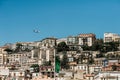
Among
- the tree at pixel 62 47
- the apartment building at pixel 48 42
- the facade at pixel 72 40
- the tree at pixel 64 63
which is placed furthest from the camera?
the facade at pixel 72 40

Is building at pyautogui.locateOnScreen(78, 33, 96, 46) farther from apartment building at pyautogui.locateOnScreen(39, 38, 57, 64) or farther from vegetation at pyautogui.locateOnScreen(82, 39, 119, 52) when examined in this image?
apartment building at pyautogui.locateOnScreen(39, 38, 57, 64)

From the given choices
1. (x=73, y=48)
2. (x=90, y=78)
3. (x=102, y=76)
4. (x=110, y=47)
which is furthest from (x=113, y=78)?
Answer: (x=73, y=48)

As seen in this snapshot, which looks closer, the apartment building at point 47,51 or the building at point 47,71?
the building at point 47,71

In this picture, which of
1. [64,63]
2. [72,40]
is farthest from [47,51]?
[72,40]

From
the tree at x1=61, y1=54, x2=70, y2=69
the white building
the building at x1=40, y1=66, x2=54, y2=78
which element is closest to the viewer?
the white building

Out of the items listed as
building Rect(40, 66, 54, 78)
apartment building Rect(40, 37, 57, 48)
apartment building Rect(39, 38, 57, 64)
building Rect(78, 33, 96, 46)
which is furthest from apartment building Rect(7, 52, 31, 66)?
building Rect(40, 66, 54, 78)

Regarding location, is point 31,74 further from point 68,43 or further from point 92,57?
point 68,43

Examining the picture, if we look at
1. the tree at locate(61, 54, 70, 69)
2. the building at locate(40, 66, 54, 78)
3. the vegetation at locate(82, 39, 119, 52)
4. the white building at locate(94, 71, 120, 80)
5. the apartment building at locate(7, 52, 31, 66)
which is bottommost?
the white building at locate(94, 71, 120, 80)

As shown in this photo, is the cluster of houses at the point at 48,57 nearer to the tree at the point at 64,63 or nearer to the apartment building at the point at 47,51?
the apartment building at the point at 47,51

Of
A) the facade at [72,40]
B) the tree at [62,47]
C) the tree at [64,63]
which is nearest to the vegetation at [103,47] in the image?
the tree at [62,47]

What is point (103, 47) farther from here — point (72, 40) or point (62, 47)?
point (72, 40)

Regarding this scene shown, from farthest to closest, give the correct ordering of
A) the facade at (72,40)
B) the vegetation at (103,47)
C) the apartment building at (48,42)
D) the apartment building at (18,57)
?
the facade at (72,40), the apartment building at (48,42), the apartment building at (18,57), the vegetation at (103,47)
